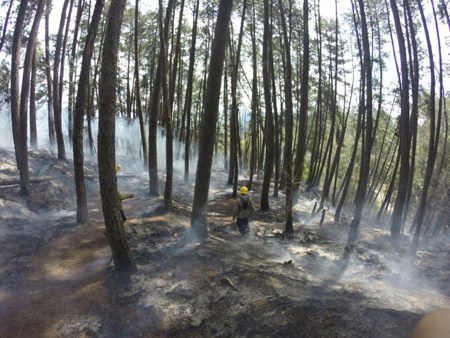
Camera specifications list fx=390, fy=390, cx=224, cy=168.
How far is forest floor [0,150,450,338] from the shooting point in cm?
592

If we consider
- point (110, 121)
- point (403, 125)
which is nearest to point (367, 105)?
point (403, 125)

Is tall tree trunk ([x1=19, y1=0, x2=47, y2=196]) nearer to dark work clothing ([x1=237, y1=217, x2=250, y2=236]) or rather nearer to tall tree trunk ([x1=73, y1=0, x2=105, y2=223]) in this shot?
tall tree trunk ([x1=73, y1=0, x2=105, y2=223])

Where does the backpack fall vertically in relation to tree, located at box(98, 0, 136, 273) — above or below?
below

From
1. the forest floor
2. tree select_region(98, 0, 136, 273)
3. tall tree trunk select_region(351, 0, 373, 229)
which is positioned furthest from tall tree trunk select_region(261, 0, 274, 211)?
tree select_region(98, 0, 136, 273)

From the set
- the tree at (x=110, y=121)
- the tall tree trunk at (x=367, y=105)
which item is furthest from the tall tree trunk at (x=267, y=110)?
the tree at (x=110, y=121)

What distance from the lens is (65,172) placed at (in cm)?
1680

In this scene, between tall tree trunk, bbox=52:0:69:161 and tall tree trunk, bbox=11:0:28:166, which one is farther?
tall tree trunk, bbox=52:0:69:161

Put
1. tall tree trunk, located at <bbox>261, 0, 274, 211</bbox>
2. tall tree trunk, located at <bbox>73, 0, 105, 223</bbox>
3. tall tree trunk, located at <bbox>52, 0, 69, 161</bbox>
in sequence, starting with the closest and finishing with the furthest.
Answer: tall tree trunk, located at <bbox>73, 0, 105, 223</bbox> < tall tree trunk, located at <bbox>261, 0, 274, 211</bbox> < tall tree trunk, located at <bbox>52, 0, 69, 161</bbox>

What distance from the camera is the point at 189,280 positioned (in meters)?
7.48

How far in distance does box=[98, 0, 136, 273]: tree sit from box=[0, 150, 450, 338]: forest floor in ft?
3.67

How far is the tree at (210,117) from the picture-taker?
9.35 metres

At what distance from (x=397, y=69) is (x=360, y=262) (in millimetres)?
10887

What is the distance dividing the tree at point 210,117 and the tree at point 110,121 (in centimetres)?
298

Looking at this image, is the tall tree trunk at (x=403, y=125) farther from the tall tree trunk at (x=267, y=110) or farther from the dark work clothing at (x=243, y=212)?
the dark work clothing at (x=243, y=212)
